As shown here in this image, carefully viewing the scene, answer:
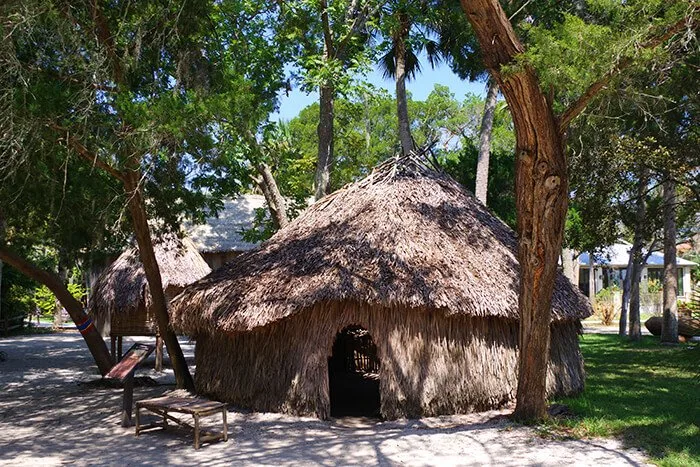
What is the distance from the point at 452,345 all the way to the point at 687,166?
862 cm

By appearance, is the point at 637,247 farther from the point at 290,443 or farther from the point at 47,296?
the point at 47,296

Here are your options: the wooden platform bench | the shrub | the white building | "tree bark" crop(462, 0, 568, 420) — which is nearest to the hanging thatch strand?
the wooden platform bench

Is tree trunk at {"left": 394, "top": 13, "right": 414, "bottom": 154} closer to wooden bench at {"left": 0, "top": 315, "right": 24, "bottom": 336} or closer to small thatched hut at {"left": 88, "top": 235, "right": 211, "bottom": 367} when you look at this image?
small thatched hut at {"left": 88, "top": 235, "right": 211, "bottom": 367}

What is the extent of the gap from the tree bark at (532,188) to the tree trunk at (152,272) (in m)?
5.70

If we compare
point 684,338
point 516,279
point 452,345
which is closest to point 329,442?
point 452,345

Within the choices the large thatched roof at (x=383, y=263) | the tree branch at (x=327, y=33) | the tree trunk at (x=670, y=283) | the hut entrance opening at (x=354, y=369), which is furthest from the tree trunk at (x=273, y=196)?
the tree trunk at (x=670, y=283)

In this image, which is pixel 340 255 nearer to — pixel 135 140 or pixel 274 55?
pixel 135 140

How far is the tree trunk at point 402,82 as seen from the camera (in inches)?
727

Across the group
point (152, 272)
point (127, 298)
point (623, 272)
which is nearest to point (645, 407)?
point (152, 272)

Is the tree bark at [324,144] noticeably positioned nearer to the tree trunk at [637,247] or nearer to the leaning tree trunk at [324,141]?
the leaning tree trunk at [324,141]

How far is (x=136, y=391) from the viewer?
1367 centimetres

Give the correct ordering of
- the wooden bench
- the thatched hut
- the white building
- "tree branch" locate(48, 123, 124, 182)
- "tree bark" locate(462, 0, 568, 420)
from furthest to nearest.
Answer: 1. the white building
2. the wooden bench
3. the thatched hut
4. "tree branch" locate(48, 123, 124, 182)
5. "tree bark" locate(462, 0, 568, 420)

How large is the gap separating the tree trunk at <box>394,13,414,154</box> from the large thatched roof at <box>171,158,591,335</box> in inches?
222

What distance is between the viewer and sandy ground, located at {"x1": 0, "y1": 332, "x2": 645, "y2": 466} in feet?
26.9
